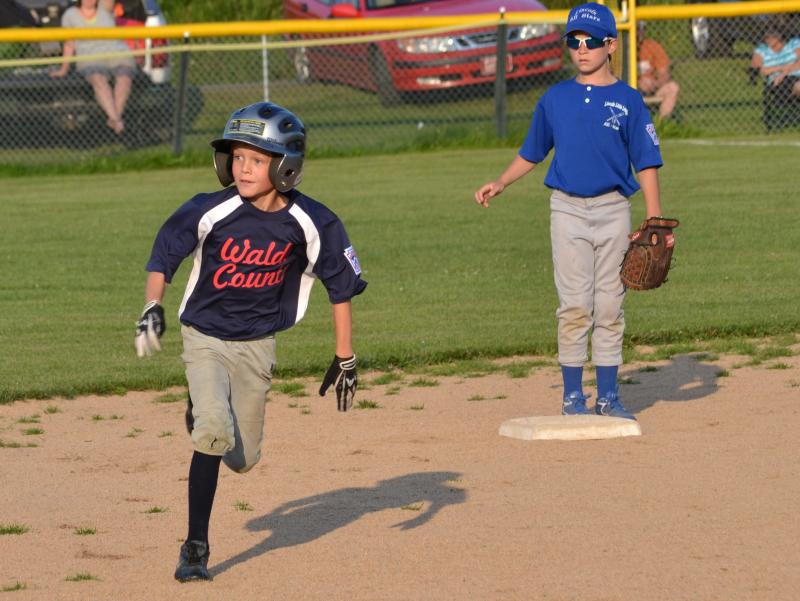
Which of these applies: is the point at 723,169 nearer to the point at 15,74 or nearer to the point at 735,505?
the point at 15,74

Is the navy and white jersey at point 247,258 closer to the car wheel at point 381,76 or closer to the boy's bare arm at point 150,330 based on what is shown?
the boy's bare arm at point 150,330

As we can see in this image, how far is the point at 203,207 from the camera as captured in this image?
17.9ft

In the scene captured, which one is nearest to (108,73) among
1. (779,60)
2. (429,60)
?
(429,60)

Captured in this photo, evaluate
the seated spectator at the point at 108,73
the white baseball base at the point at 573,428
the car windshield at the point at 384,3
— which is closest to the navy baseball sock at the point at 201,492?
the white baseball base at the point at 573,428

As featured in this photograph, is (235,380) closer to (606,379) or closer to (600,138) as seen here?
(600,138)

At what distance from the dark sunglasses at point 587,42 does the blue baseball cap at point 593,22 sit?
0.02 meters

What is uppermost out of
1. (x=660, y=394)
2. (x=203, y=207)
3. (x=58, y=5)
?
(x=58, y=5)

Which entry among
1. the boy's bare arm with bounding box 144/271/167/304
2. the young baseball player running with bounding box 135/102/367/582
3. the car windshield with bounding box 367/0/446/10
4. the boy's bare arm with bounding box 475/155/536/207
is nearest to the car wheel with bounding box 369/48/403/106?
the car windshield with bounding box 367/0/446/10

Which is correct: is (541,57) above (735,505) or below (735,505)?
above

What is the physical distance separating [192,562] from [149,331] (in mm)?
810

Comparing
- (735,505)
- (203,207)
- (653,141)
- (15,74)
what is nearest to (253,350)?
(203,207)

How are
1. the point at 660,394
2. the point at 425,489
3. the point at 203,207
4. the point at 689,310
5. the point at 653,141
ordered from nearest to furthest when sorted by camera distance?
the point at 203,207 → the point at 425,489 → the point at 653,141 → the point at 660,394 → the point at 689,310

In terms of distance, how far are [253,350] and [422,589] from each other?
108 centimetres

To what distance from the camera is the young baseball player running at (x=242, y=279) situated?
534 cm
